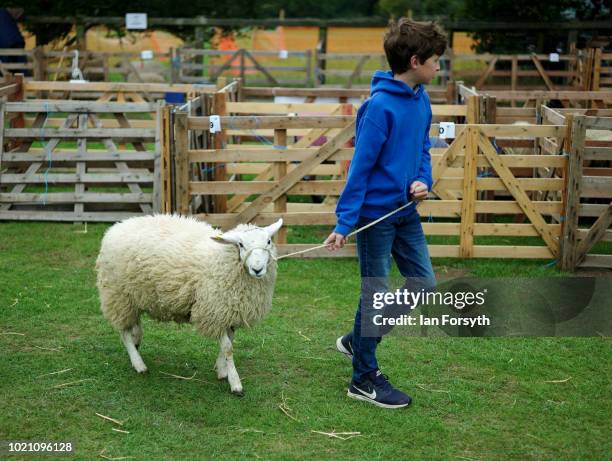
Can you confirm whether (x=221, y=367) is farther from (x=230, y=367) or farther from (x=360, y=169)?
(x=360, y=169)

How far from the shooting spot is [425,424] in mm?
4492

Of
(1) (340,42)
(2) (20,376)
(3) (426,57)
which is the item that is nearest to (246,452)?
(2) (20,376)

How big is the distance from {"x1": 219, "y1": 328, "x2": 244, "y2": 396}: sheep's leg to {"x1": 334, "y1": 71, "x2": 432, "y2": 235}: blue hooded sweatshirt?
1.12 m

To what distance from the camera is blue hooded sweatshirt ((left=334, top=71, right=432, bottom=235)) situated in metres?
4.23

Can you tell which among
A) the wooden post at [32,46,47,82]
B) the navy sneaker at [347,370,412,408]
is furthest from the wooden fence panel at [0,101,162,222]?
the wooden post at [32,46,47,82]

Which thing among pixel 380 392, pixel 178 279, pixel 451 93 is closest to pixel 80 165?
pixel 178 279

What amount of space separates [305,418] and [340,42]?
33320 mm

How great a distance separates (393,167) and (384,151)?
10cm

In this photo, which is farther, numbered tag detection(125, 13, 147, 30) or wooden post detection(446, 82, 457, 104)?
numbered tag detection(125, 13, 147, 30)

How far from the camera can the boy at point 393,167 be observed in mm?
4215

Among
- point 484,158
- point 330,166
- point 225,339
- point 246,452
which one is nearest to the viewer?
point 246,452

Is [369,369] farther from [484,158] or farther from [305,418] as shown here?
[484,158]

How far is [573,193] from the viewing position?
7.56 m

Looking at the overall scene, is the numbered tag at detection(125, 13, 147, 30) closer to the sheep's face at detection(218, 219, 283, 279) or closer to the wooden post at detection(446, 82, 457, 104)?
the wooden post at detection(446, 82, 457, 104)
